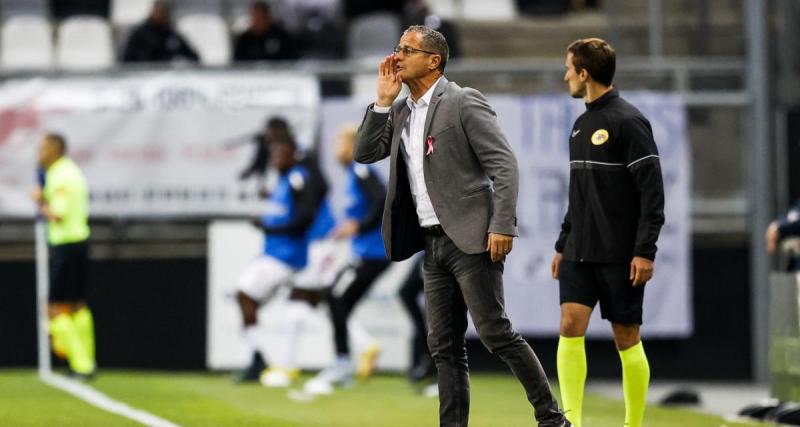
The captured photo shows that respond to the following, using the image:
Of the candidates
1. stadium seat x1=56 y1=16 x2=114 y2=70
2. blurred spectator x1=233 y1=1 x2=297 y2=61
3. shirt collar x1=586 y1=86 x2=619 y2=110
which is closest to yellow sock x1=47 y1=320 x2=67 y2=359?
blurred spectator x1=233 y1=1 x2=297 y2=61

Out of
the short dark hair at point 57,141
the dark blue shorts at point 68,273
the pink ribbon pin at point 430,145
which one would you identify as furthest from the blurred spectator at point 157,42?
the pink ribbon pin at point 430,145

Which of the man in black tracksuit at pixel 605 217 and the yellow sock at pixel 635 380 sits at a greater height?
the man in black tracksuit at pixel 605 217

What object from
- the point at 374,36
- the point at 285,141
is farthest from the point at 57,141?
the point at 374,36

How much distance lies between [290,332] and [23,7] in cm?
707

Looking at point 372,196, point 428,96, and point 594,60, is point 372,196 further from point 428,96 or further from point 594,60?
point 428,96

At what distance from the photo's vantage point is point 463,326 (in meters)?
7.61

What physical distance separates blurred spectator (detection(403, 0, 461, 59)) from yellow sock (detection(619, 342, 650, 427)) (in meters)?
8.38

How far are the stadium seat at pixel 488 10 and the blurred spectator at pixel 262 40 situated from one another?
9.67 ft

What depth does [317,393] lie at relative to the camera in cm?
1286

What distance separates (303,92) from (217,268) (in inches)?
71.6

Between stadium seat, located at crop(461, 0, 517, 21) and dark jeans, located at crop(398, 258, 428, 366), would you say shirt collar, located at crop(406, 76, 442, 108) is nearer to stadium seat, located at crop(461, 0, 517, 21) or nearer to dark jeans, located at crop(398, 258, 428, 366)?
dark jeans, located at crop(398, 258, 428, 366)

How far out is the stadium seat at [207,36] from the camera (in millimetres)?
17969

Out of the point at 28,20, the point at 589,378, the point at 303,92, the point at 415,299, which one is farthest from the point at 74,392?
the point at 28,20

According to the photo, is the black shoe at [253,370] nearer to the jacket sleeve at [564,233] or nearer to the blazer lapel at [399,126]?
the jacket sleeve at [564,233]
